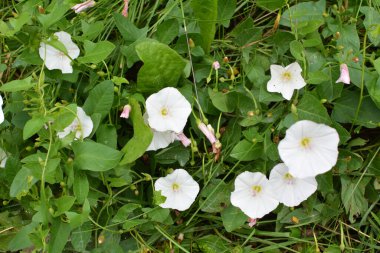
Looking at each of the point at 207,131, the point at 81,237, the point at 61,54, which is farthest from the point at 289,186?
the point at 61,54

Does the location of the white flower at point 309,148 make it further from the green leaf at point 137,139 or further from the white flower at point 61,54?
the white flower at point 61,54

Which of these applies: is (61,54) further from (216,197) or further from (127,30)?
(216,197)

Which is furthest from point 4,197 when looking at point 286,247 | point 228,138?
point 286,247

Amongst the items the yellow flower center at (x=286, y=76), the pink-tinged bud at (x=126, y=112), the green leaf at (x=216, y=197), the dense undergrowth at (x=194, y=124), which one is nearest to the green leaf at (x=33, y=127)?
the dense undergrowth at (x=194, y=124)

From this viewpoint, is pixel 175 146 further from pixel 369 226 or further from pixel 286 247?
pixel 369 226

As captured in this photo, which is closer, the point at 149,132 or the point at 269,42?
the point at 149,132

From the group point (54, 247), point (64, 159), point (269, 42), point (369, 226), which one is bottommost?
point (369, 226)
